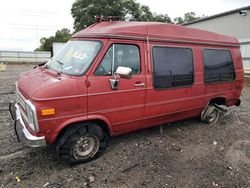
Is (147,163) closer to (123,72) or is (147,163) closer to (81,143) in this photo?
(81,143)

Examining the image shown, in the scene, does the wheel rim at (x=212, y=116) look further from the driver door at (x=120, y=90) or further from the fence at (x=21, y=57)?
the fence at (x=21, y=57)

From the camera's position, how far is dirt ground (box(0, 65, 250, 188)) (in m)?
3.80

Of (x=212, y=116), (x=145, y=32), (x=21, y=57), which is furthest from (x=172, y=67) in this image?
(x=21, y=57)

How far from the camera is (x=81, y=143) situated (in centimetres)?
417

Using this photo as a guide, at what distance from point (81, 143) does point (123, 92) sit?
116cm

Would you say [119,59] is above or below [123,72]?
above

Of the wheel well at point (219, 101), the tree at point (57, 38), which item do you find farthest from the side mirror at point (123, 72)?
the tree at point (57, 38)

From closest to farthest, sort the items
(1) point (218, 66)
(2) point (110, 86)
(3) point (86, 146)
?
(2) point (110, 86) < (3) point (86, 146) < (1) point (218, 66)

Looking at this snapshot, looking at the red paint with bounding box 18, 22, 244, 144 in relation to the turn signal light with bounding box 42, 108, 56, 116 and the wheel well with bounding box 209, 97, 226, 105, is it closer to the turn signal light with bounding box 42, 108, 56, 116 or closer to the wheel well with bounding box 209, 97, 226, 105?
the turn signal light with bounding box 42, 108, 56, 116

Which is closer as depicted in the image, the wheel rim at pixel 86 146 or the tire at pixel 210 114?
the wheel rim at pixel 86 146

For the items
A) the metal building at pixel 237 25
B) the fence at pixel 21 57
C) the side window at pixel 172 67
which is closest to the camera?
the side window at pixel 172 67

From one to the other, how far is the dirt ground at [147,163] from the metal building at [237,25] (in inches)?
478

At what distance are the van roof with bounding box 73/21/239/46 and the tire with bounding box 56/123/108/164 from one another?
5.46 ft

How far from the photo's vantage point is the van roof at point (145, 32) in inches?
170
